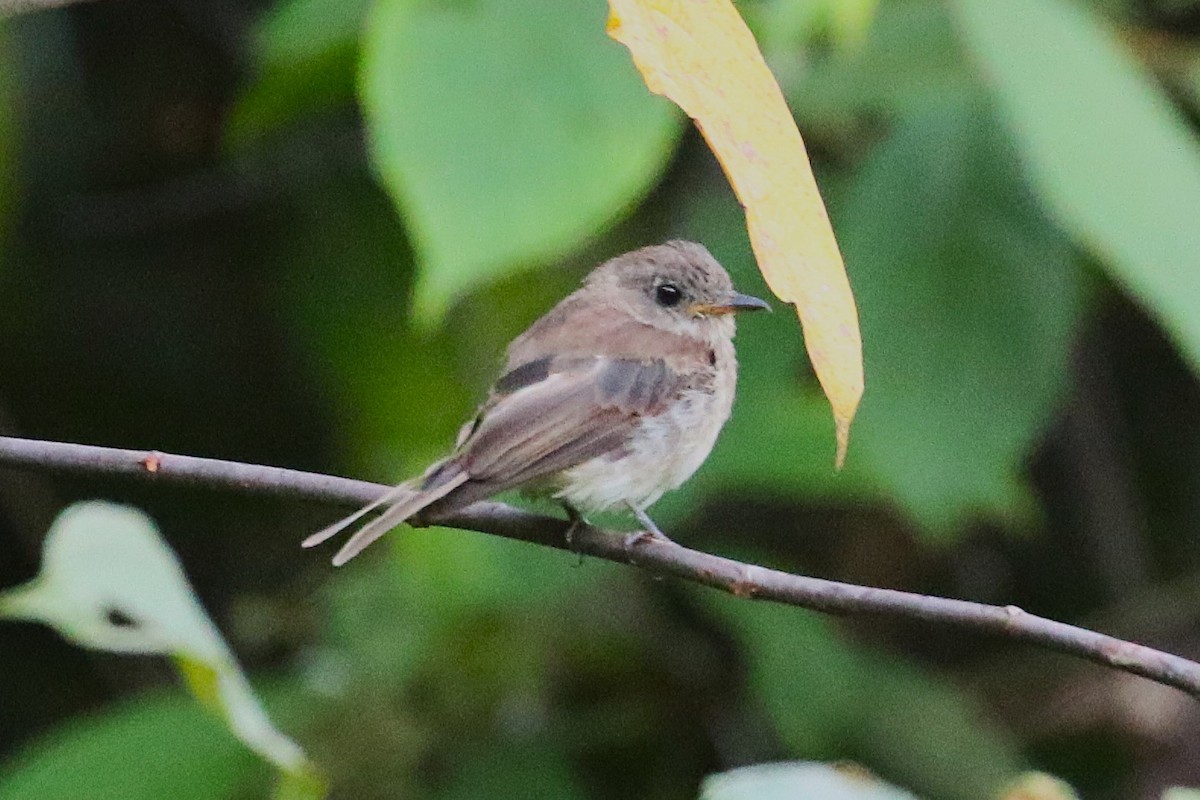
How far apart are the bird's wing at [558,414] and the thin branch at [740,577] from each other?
1.92ft

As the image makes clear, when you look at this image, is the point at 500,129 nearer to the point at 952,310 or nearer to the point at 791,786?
the point at 952,310

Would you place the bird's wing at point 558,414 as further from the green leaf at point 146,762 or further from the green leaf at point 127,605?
the green leaf at point 146,762

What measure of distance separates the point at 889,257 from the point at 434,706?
1.56 meters

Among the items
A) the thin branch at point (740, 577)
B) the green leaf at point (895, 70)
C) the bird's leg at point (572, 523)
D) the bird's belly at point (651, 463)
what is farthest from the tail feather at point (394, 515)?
the green leaf at point (895, 70)

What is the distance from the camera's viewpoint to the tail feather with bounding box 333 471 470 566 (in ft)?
7.51

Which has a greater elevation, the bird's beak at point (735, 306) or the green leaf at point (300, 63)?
the green leaf at point (300, 63)

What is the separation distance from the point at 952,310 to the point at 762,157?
2441 mm

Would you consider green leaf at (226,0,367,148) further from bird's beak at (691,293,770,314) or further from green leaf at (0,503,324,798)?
green leaf at (0,503,324,798)

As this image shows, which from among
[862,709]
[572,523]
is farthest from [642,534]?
[862,709]

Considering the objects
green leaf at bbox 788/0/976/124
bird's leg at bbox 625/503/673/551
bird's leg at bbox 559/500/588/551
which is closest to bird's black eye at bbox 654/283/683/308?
green leaf at bbox 788/0/976/124

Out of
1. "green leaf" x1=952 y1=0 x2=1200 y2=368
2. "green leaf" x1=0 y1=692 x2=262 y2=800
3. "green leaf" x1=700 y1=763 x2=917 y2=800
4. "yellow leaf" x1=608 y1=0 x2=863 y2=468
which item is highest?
"green leaf" x1=952 y1=0 x2=1200 y2=368

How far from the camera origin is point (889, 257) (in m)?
3.77

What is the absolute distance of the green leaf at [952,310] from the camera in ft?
11.9

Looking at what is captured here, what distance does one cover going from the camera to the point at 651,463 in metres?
3.21
